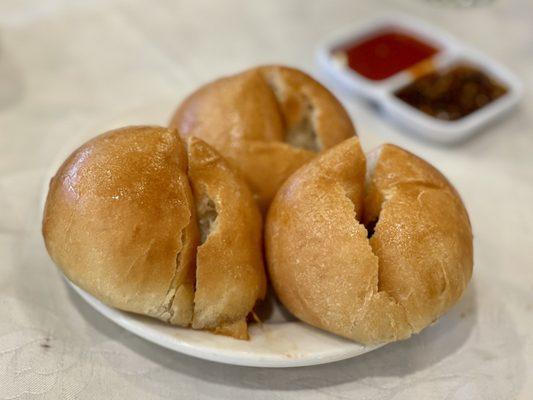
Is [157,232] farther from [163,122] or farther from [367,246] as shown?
[163,122]

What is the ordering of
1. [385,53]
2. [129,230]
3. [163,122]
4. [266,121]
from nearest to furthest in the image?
[129,230] → [266,121] → [163,122] → [385,53]

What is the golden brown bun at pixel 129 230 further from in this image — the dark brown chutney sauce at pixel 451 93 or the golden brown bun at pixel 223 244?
the dark brown chutney sauce at pixel 451 93

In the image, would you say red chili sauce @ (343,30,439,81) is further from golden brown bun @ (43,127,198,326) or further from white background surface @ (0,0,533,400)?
golden brown bun @ (43,127,198,326)

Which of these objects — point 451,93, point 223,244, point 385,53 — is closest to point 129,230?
point 223,244

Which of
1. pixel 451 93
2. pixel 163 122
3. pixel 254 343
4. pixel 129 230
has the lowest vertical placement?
pixel 451 93

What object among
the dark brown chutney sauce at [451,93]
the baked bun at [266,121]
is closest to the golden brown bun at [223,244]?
the baked bun at [266,121]

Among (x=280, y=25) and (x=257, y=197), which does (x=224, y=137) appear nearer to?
(x=257, y=197)
